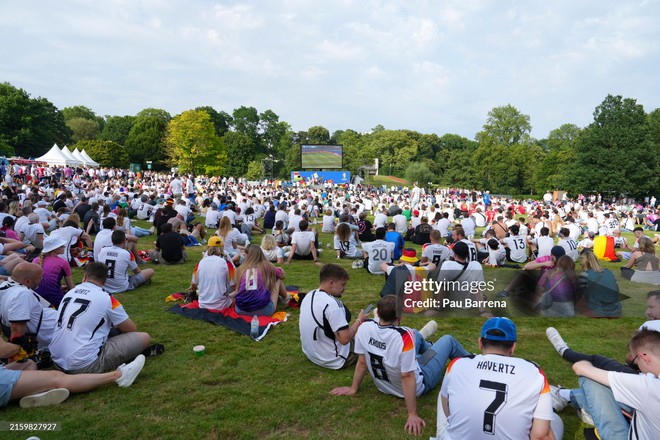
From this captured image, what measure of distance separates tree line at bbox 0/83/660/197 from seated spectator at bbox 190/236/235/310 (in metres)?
49.3

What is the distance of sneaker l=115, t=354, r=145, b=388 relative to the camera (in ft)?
14.3

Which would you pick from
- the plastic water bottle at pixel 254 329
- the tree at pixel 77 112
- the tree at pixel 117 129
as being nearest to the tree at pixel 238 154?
the tree at pixel 117 129

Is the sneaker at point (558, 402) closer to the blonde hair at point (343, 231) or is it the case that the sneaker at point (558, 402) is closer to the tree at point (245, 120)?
the blonde hair at point (343, 231)

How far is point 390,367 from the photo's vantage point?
3.79 m

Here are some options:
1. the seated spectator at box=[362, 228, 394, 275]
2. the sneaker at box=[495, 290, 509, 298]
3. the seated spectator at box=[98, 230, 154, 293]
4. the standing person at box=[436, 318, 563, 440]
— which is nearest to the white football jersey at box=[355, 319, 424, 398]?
the standing person at box=[436, 318, 563, 440]

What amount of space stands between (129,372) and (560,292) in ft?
22.2

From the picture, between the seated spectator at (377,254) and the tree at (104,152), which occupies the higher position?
the tree at (104,152)

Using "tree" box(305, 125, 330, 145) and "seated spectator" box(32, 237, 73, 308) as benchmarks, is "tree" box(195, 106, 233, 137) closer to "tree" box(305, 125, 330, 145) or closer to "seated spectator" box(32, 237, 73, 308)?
"tree" box(305, 125, 330, 145)

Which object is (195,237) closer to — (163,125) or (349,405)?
(349,405)

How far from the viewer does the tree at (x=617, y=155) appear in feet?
142

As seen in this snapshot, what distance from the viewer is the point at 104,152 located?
2462 inches

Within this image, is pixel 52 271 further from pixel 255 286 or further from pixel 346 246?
pixel 346 246

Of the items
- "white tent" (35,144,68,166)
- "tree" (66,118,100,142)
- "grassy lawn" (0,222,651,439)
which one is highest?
"tree" (66,118,100,142)

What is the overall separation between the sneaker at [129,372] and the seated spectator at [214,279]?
2150mm
